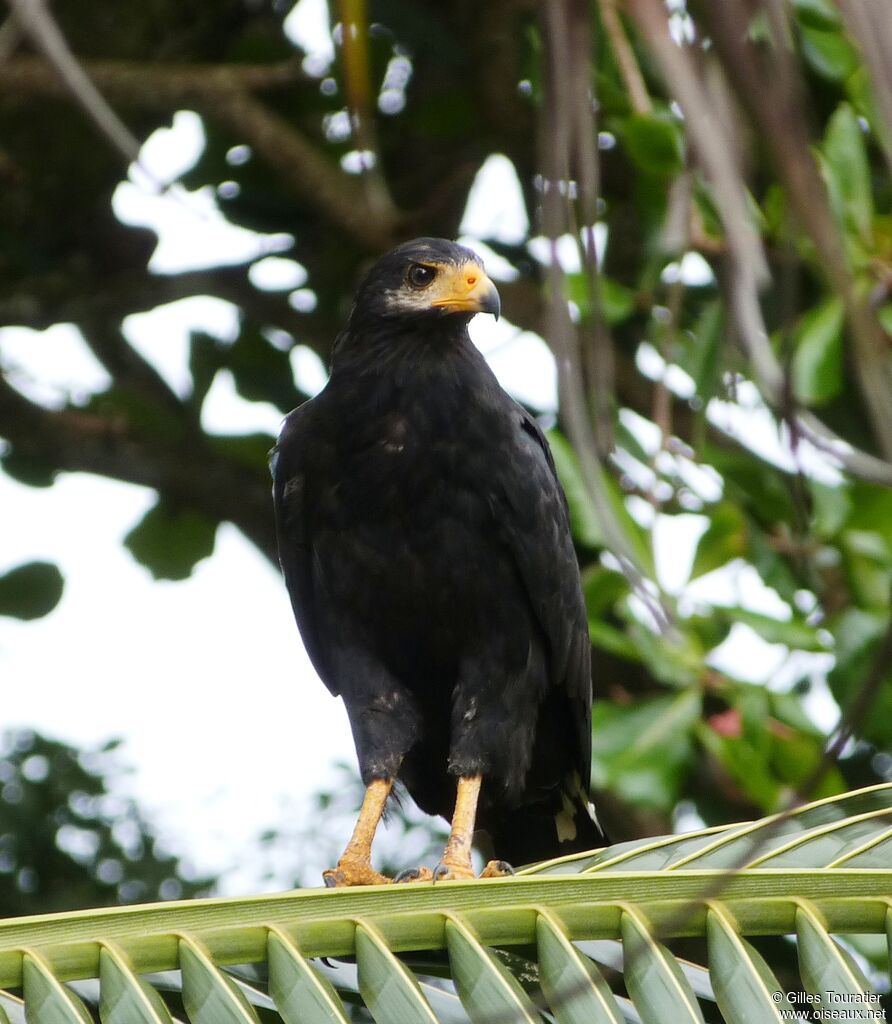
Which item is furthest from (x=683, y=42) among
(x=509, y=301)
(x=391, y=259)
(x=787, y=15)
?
(x=509, y=301)

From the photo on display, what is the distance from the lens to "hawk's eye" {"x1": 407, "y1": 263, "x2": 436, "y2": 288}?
3994mm

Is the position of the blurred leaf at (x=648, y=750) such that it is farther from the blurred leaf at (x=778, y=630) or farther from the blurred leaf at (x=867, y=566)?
the blurred leaf at (x=867, y=566)

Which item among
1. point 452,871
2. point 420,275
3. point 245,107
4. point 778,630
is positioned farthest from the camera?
point 245,107

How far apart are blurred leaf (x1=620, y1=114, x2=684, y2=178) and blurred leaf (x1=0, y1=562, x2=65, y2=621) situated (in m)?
3.16

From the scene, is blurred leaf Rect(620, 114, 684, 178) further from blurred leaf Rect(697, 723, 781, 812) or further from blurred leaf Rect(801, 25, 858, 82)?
blurred leaf Rect(697, 723, 781, 812)

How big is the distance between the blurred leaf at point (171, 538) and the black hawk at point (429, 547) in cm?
238

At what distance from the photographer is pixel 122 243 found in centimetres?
650

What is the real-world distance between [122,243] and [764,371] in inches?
240

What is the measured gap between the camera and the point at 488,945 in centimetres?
230

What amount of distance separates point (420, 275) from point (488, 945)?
2.23 meters

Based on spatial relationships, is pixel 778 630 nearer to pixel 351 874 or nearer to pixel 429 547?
pixel 429 547

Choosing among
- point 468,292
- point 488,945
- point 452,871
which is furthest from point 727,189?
point 468,292

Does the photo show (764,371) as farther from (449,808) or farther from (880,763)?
(880,763)

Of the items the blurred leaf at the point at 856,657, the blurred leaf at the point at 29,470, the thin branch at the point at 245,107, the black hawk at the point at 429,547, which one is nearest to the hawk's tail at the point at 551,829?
the black hawk at the point at 429,547
